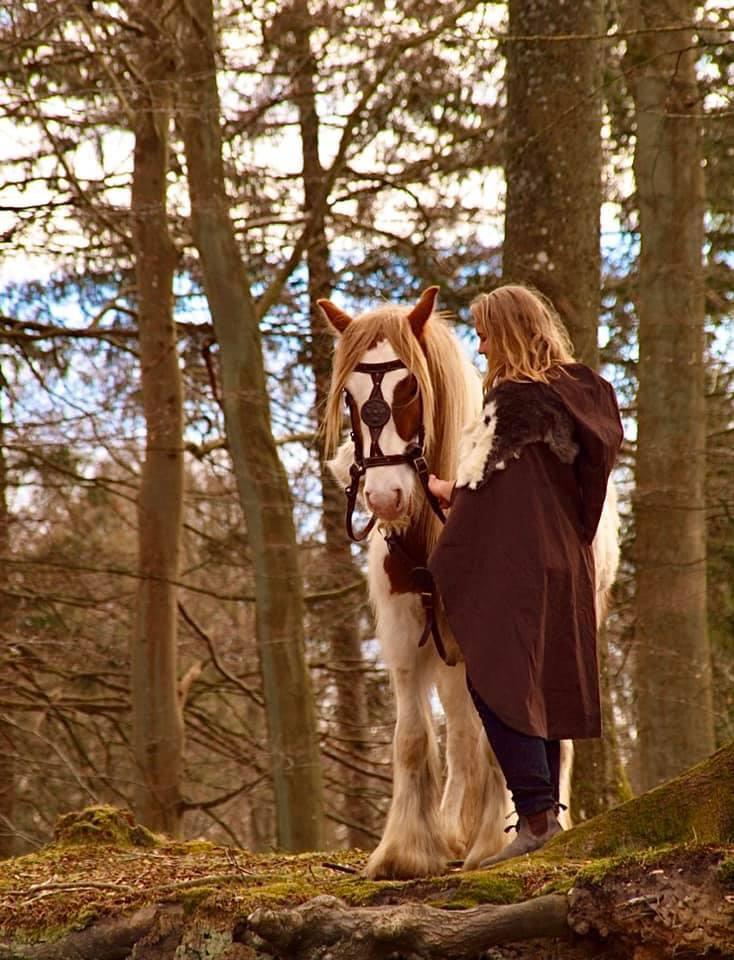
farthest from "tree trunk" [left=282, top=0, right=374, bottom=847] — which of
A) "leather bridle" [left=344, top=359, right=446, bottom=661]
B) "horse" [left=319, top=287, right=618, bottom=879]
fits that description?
"leather bridle" [left=344, top=359, right=446, bottom=661]

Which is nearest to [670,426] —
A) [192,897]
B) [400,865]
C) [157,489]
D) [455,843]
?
[157,489]

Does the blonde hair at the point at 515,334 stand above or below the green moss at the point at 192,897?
above

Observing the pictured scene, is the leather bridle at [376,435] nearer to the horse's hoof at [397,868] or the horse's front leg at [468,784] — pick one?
the horse's front leg at [468,784]

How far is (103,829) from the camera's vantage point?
23.7 ft

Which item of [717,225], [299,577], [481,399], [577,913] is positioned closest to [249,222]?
[299,577]

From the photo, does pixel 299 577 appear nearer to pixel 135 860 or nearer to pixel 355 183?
pixel 355 183

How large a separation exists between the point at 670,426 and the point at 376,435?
720cm

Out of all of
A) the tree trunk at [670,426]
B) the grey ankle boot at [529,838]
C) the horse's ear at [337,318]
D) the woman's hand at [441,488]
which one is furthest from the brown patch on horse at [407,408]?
the tree trunk at [670,426]

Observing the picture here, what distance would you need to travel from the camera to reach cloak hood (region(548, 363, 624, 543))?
5.31 metres

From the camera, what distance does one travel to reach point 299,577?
37.6 ft

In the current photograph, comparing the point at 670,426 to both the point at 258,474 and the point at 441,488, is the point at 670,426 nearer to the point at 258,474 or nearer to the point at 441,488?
the point at 258,474

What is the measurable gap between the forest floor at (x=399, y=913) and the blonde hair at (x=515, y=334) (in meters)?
1.83

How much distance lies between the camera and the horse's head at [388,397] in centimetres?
551

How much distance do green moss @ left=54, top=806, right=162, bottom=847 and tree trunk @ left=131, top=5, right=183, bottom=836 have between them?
4.80 m
